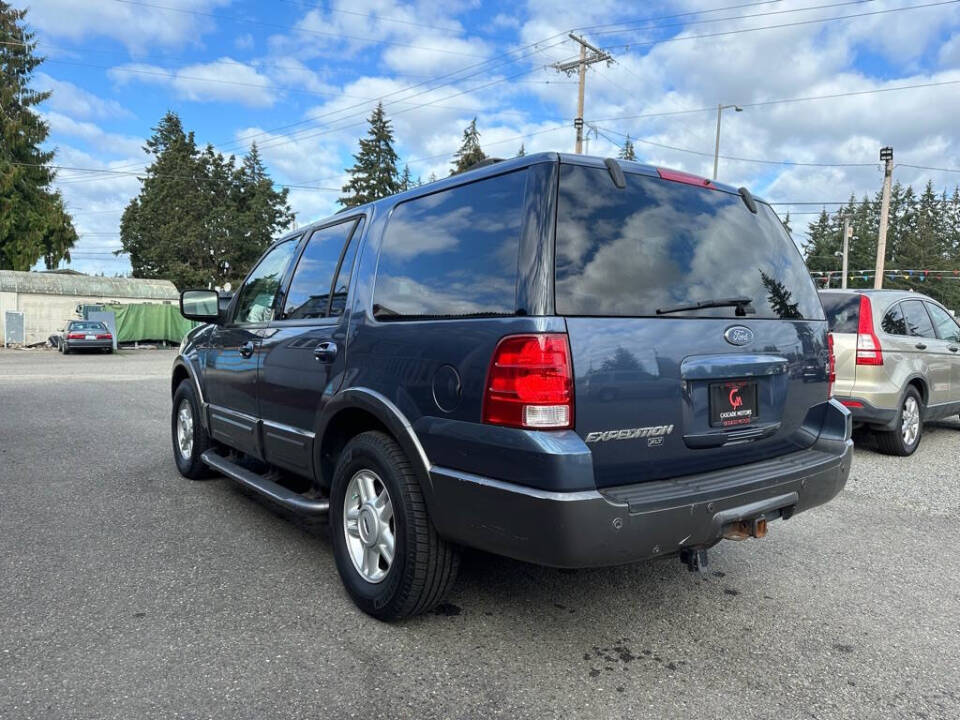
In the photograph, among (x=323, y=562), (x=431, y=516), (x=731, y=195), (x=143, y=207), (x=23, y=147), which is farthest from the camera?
(x=143, y=207)

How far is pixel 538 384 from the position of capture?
2463mm

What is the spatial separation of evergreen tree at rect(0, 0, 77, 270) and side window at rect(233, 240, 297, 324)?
42.7m

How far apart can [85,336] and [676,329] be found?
30276mm

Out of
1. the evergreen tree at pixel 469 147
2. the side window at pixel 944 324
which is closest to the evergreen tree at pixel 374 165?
the evergreen tree at pixel 469 147

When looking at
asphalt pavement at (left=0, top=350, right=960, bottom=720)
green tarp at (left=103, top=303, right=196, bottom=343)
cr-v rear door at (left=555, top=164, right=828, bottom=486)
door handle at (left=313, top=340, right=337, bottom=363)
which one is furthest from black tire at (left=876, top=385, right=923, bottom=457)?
green tarp at (left=103, top=303, right=196, bottom=343)

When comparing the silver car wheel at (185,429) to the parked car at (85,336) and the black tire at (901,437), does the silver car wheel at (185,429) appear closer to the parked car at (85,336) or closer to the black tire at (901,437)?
the black tire at (901,437)

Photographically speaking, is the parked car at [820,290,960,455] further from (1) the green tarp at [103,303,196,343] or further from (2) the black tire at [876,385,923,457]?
(1) the green tarp at [103,303,196,343]

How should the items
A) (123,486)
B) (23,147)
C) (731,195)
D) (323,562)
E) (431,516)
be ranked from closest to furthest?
1. (431,516)
2. (731,195)
3. (323,562)
4. (123,486)
5. (23,147)

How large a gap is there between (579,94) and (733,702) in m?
26.2

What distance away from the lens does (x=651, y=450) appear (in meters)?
2.64

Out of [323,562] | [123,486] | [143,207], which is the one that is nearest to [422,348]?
[323,562]

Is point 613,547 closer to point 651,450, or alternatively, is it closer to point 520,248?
point 651,450

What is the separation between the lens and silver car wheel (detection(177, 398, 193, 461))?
5.70 meters

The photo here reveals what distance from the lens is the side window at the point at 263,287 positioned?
178 inches
